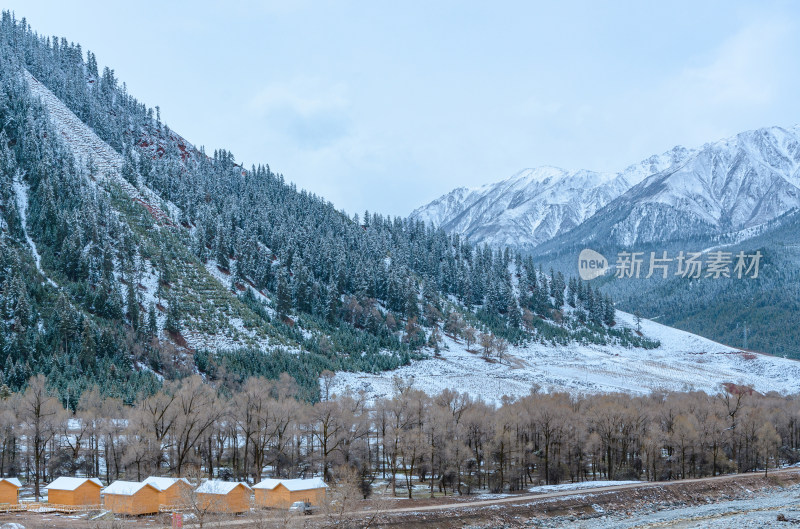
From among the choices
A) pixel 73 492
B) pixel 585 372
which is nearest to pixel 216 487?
pixel 73 492

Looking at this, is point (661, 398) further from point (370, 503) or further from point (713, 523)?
point (370, 503)

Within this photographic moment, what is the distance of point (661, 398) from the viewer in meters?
120

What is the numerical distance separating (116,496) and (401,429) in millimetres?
29915

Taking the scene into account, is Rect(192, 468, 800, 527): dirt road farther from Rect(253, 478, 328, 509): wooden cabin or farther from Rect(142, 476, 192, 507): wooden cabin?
Rect(142, 476, 192, 507): wooden cabin

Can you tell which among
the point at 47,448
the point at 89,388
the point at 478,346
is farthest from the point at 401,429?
the point at 478,346

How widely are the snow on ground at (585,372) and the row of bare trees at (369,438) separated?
125 feet

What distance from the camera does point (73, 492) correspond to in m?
58.2

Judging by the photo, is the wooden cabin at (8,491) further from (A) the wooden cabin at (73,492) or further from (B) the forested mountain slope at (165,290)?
(B) the forested mountain slope at (165,290)

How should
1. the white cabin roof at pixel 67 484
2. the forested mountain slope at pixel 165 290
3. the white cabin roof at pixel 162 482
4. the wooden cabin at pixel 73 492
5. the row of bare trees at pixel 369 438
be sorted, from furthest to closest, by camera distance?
the forested mountain slope at pixel 165 290 < the row of bare trees at pixel 369 438 < the white cabin roof at pixel 67 484 < the wooden cabin at pixel 73 492 < the white cabin roof at pixel 162 482

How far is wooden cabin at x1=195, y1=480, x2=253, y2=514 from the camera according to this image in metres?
53.2

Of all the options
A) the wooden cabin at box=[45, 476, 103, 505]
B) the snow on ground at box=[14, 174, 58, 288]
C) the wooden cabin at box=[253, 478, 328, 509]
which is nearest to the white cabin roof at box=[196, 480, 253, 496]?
the wooden cabin at box=[253, 478, 328, 509]

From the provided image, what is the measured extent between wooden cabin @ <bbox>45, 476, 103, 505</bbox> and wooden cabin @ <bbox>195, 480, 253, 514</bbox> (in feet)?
34.2

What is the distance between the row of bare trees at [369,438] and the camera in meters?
71.7

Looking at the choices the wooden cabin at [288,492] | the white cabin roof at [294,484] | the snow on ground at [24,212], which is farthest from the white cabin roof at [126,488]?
the snow on ground at [24,212]
